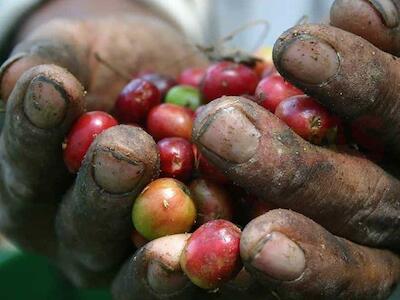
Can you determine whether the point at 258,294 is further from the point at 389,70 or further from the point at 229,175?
the point at 389,70

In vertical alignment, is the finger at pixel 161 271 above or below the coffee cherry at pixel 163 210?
below

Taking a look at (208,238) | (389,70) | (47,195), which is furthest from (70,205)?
Result: (389,70)

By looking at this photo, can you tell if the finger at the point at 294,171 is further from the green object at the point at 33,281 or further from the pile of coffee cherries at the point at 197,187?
the green object at the point at 33,281

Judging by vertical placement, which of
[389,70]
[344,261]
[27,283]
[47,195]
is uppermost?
[389,70]

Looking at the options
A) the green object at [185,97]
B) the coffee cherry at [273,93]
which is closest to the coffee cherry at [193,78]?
the green object at [185,97]

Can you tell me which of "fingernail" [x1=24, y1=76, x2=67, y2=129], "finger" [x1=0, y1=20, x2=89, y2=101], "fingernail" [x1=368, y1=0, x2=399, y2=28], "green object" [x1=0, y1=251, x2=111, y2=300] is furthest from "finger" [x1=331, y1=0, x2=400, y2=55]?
"green object" [x1=0, y1=251, x2=111, y2=300]

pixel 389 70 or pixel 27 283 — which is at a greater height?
pixel 389 70

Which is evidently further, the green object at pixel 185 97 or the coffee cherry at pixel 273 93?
the green object at pixel 185 97

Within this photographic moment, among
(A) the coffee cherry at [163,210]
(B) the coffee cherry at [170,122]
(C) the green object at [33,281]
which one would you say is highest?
(B) the coffee cherry at [170,122]
